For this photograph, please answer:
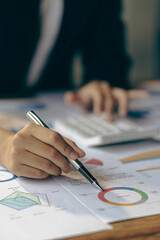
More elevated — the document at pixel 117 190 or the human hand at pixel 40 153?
the human hand at pixel 40 153

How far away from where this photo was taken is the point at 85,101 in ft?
3.10

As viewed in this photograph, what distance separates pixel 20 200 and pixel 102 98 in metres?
0.56

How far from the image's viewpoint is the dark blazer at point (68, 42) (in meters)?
1.06

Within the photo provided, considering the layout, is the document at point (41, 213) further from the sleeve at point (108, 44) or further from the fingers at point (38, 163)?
the sleeve at point (108, 44)

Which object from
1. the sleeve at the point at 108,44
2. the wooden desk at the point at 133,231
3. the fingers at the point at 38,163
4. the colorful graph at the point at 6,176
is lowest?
the wooden desk at the point at 133,231

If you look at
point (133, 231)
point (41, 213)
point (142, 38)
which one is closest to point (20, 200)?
point (41, 213)

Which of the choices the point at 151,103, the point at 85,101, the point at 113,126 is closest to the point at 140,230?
the point at 113,126

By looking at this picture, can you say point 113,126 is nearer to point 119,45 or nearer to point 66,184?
point 66,184

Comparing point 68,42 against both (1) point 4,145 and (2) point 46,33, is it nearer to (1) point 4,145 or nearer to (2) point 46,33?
(2) point 46,33

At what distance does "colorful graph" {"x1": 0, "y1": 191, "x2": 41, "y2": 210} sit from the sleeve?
2.78 ft

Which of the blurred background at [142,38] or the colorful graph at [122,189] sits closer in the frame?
the colorful graph at [122,189]

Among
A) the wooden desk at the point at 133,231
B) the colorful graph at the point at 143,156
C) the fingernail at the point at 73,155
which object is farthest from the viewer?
the colorful graph at the point at 143,156

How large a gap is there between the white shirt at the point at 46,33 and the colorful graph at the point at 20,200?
81 cm

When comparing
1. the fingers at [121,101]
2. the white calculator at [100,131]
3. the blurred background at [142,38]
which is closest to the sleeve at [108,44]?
the fingers at [121,101]
